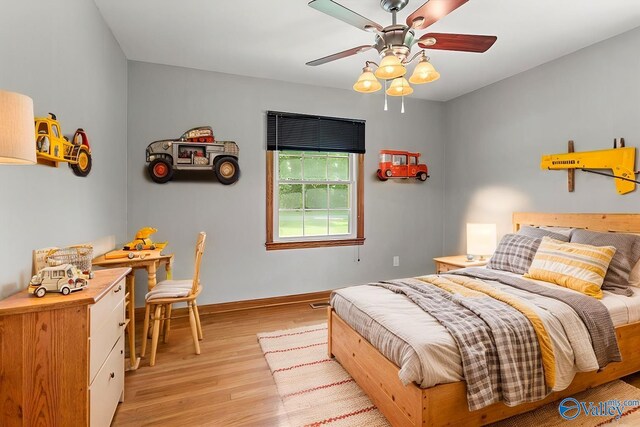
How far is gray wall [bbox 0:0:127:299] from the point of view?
1.41 m

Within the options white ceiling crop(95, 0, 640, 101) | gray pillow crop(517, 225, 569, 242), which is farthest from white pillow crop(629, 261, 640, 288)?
white ceiling crop(95, 0, 640, 101)

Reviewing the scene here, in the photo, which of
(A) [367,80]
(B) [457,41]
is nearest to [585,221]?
(B) [457,41]

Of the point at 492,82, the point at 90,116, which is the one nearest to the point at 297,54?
the point at 90,116

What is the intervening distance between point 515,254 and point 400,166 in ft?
6.09

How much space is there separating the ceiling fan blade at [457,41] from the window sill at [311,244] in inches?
98.7

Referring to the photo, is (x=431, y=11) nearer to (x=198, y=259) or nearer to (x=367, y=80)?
(x=367, y=80)

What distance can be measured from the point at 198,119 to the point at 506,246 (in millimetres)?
3382

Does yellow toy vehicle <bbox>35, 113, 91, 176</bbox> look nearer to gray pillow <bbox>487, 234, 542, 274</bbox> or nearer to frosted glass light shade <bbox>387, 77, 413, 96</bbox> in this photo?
frosted glass light shade <bbox>387, 77, 413, 96</bbox>

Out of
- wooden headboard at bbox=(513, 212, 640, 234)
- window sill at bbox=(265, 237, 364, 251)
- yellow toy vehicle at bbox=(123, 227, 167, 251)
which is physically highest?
wooden headboard at bbox=(513, 212, 640, 234)

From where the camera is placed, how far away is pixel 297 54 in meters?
3.10

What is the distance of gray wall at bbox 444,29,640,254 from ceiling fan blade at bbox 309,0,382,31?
7.76ft

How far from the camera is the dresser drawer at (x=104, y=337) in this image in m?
1.40

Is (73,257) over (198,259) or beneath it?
over

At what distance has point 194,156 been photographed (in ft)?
11.1
